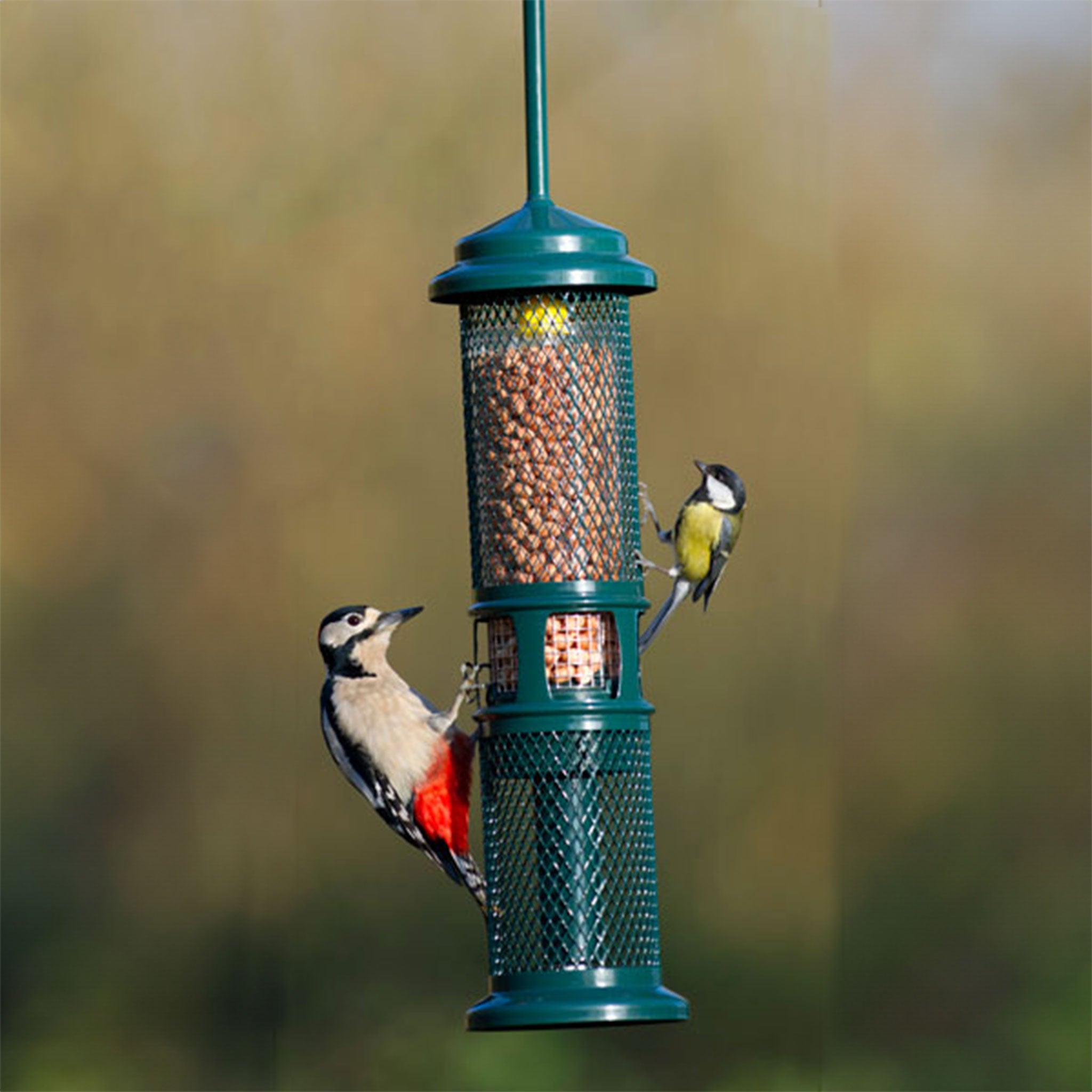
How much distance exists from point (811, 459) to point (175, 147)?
4289 mm

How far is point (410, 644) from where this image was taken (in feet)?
44.3

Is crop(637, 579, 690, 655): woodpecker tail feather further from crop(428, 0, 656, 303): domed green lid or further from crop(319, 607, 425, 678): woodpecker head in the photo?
crop(428, 0, 656, 303): domed green lid

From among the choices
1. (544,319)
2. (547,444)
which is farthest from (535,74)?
(547,444)

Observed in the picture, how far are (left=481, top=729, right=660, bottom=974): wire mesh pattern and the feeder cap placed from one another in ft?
3.54

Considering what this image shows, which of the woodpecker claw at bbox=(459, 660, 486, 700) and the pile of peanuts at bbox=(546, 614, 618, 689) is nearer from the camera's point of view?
the pile of peanuts at bbox=(546, 614, 618, 689)

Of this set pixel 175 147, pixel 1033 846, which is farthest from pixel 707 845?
pixel 175 147

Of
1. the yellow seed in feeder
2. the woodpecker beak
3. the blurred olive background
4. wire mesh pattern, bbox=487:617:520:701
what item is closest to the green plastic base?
wire mesh pattern, bbox=487:617:520:701

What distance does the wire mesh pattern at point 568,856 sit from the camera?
6266 mm

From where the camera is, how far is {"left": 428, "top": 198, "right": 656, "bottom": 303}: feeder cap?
617 cm

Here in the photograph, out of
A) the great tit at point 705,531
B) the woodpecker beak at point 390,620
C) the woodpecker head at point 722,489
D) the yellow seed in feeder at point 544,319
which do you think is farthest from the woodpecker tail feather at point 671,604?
the yellow seed in feeder at point 544,319

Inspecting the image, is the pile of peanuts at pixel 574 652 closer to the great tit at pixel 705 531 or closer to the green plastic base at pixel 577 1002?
the green plastic base at pixel 577 1002

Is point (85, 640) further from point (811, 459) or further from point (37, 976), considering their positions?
point (811, 459)

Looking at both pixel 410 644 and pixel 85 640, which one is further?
pixel 85 640

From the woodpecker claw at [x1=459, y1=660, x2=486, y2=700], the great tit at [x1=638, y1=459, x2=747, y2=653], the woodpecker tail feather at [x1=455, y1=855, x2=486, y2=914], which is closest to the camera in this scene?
the woodpecker claw at [x1=459, y1=660, x2=486, y2=700]
